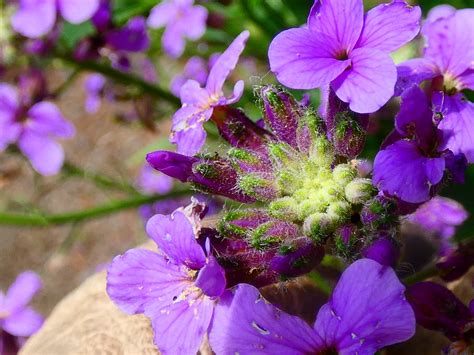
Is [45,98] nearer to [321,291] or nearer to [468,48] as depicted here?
[321,291]

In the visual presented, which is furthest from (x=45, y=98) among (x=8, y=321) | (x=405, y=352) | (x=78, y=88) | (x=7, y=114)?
(x=78, y=88)

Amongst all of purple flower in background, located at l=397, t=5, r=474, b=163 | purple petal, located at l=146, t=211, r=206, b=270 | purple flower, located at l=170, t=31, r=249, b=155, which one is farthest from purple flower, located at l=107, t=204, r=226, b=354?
purple flower in background, located at l=397, t=5, r=474, b=163

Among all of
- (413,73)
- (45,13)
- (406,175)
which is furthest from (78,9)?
(406,175)

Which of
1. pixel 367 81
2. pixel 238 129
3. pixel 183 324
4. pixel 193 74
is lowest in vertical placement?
pixel 193 74

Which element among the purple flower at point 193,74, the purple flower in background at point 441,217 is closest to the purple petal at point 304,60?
the purple flower in background at point 441,217

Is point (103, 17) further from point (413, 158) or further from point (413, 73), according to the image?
point (413, 158)

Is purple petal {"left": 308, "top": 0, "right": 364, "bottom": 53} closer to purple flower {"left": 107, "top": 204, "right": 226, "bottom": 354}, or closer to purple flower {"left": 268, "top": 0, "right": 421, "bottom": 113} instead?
purple flower {"left": 268, "top": 0, "right": 421, "bottom": 113}
